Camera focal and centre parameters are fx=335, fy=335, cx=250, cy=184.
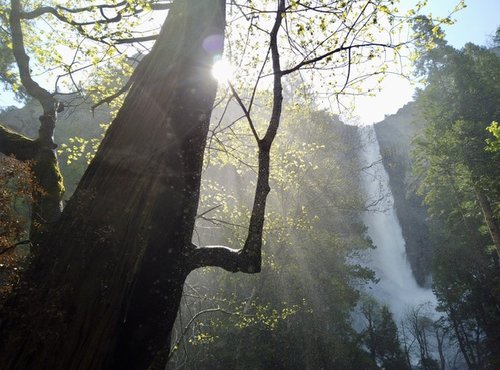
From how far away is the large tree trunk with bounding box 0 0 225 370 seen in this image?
1776mm

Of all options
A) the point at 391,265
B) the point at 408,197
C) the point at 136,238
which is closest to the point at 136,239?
the point at 136,238

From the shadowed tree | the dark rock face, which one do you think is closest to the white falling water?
the dark rock face

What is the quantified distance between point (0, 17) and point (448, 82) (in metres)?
25.1

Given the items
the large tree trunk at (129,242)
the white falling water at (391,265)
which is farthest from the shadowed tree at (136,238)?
the white falling water at (391,265)

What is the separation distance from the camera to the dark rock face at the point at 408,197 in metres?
34.4

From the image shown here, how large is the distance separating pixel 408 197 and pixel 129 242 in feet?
105

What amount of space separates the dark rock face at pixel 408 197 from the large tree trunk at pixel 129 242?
30.4 meters

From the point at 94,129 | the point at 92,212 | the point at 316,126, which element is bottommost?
the point at 92,212

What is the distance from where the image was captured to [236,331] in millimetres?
16547

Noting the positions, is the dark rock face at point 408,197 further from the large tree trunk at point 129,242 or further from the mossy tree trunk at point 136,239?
the large tree trunk at point 129,242

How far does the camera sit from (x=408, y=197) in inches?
1198

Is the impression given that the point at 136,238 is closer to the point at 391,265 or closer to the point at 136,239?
the point at 136,239

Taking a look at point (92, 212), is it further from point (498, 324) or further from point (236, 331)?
point (498, 324)

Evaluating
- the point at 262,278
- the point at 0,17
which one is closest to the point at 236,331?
the point at 262,278
